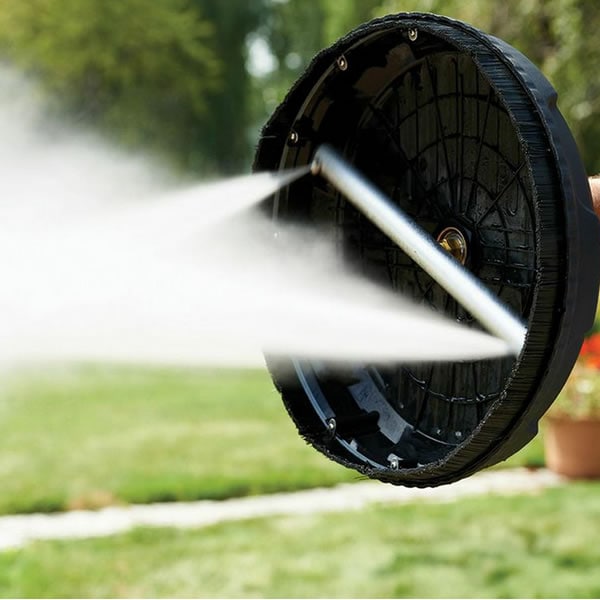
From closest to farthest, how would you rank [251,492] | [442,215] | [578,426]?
1. [442,215]
2. [251,492]
3. [578,426]

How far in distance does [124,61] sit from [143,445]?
17.4 metres

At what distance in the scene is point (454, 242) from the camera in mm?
1703

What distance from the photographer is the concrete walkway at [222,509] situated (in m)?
4.88

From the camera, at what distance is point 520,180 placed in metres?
1.60

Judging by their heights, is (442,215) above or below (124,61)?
below

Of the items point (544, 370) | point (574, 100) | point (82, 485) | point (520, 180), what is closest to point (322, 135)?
point (520, 180)

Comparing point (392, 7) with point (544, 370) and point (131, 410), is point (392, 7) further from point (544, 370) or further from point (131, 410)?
point (544, 370)

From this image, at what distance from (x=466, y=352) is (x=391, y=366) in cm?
23

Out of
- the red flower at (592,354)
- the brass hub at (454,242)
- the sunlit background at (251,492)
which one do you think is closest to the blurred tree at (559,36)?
the sunlit background at (251,492)

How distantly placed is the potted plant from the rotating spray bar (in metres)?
4.32

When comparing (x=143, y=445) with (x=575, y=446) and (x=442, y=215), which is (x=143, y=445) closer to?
(x=575, y=446)

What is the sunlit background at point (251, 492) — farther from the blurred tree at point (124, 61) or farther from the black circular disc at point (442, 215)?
the blurred tree at point (124, 61)

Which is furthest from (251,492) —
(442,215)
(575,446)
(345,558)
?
(442,215)

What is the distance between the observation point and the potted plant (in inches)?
232
